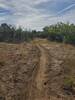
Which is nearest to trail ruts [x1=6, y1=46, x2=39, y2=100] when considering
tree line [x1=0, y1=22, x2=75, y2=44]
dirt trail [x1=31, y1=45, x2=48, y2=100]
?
dirt trail [x1=31, y1=45, x2=48, y2=100]

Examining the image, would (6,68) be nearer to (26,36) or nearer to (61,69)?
(61,69)

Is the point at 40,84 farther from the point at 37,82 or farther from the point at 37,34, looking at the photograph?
the point at 37,34

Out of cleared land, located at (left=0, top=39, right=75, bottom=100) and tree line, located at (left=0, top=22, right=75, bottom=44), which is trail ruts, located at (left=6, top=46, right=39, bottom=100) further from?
tree line, located at (left=0, top=22, right=75, bottom=44)

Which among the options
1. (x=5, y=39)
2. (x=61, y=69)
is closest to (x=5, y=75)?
(x=61, y=69)

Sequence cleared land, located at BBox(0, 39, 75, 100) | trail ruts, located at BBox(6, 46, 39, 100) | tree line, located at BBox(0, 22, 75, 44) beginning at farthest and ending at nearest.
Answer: tree line, located at BBox(0, 22, 75, 44) < cleared land, located at BBox(0, 39, 75, 100) < trail ruts, located at BBox(6, 46, 39, 100)

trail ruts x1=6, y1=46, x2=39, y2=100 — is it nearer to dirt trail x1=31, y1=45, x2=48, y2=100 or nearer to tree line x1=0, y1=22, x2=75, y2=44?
dirt trail x1=31, y1=45, x2=48, y2=100

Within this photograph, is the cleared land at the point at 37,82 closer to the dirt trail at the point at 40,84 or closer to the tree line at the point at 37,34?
the dirt trail at the point at 40,84

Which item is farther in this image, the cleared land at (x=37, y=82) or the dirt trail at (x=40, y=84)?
the cleared land at (x=37, y=82)

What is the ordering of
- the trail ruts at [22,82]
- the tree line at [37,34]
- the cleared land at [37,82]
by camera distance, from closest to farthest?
the trail ruts at [22,82] < the cleared land at [37,82] < the tree line at [37,34]

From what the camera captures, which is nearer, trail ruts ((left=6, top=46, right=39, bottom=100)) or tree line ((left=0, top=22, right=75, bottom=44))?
trail ruts ((left=6, top=46, right=39, bottom=100))

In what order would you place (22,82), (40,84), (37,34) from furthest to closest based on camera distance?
(37,34), (22,82), (40,84)

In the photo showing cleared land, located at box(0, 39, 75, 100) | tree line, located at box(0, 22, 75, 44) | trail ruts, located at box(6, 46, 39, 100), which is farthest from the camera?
tree line, located at box(0, 22, 75, 44)

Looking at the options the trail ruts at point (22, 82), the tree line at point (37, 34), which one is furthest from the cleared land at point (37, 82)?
the tree line at point (37, 34)

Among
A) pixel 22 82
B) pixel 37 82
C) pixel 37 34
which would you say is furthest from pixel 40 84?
pixel 37 34
